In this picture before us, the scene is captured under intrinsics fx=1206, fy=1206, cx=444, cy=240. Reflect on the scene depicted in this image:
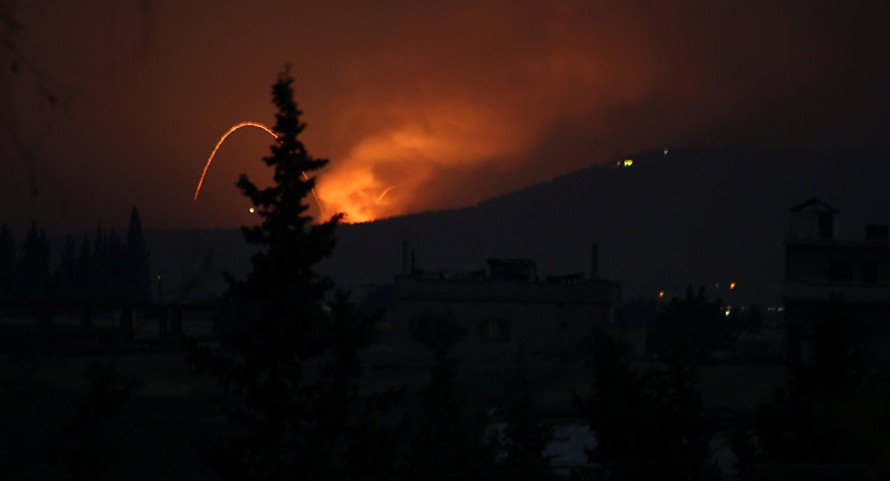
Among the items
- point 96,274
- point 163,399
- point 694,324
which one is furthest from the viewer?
point 96,274

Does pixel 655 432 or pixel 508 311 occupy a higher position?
pixel 508 311

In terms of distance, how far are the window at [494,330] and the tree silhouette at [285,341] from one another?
122 feet

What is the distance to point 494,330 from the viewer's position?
2231 inches

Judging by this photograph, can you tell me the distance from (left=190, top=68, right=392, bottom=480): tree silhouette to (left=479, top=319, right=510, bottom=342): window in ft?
122

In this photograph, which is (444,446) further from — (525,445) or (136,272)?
(136,272)

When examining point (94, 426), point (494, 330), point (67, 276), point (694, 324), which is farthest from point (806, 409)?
point (67, 276)

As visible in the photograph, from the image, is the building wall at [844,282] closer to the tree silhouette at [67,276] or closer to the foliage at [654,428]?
the foliage at [654,428]

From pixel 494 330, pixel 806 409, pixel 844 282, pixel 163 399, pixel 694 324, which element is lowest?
pixel 163 399

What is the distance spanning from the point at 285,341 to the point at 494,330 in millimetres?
38669

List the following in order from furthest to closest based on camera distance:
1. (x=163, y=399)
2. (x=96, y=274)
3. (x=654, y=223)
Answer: (x=654, y=223) < (x=96, y=274) < (x=163, y=399)

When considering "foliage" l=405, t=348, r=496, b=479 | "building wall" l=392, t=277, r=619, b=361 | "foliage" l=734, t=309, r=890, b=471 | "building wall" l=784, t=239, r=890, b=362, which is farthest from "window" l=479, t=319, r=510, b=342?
"foliage" l=734, t=309, r=890, b=471

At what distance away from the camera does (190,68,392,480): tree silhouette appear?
58.7 feet

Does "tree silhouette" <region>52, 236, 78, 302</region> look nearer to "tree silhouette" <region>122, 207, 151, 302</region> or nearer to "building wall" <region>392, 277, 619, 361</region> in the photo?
"tree silhouette" <region>122, 207, 151, 302</region>

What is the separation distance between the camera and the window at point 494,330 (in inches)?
2222
